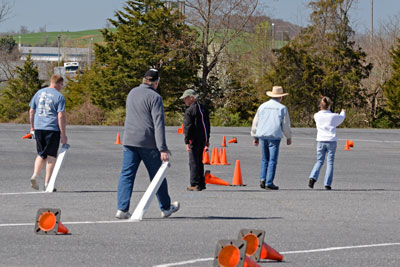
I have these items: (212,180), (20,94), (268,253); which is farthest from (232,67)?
(268,253)

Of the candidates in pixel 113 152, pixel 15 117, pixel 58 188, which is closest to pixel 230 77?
pixel 15 117

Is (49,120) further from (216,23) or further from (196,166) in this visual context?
(216,23)

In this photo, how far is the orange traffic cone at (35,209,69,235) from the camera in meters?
8.31

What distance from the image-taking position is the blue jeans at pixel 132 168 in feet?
31.9

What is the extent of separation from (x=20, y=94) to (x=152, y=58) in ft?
64.8

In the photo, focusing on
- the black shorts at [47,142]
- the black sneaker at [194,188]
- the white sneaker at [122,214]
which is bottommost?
the black sneaker at [194,188]

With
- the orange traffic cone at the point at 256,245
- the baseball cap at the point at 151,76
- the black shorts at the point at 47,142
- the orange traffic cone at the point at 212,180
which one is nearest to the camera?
the orange traffic cone at the point at 256,245

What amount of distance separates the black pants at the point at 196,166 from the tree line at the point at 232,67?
32.1m

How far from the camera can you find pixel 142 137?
977 cm

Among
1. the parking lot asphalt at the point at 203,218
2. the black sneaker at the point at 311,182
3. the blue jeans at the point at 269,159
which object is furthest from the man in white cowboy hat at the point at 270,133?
the black sneaker at the point at 311,182

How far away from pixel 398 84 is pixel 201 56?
1237 centimetres

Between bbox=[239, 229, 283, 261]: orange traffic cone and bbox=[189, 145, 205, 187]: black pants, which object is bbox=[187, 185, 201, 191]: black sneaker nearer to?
bbox=[189, 145, 205, 187]: black pants

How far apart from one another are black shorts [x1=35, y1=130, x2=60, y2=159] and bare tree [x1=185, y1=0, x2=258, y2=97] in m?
A: 36.3

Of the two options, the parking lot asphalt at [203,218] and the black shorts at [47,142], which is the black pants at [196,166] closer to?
the parking lot asphalt at [203,218]
